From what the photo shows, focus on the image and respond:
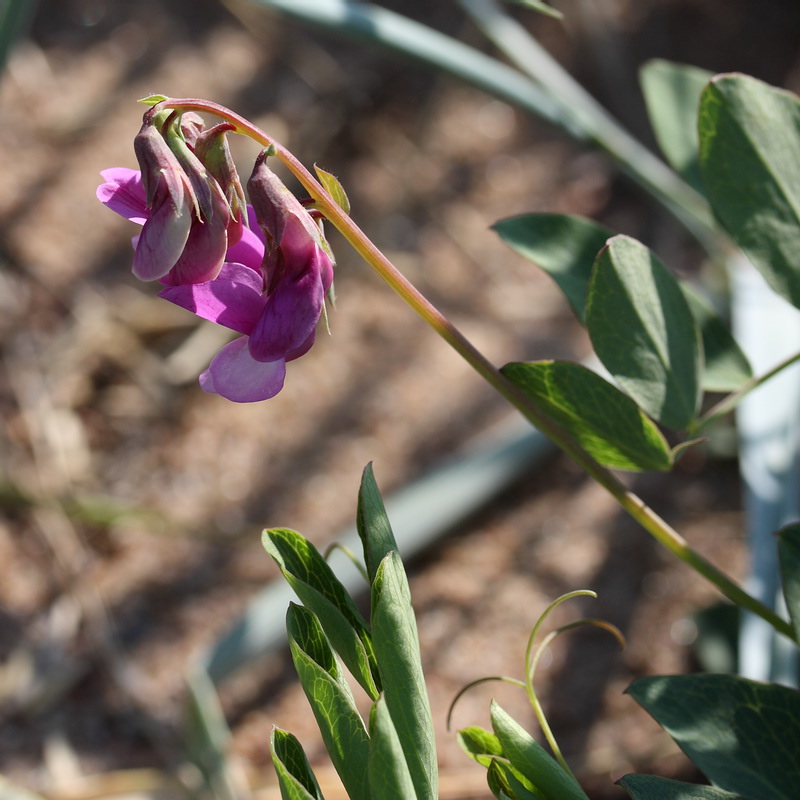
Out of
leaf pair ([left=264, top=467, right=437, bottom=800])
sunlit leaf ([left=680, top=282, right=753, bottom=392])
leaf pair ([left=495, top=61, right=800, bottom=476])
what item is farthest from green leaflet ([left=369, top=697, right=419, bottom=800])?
sunlit leaf ([left=680, top=282, right=753, bottom=392])

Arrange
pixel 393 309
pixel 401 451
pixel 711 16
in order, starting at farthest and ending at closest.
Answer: pixel 711 16 → pixel 393 309 → pixel 401 451

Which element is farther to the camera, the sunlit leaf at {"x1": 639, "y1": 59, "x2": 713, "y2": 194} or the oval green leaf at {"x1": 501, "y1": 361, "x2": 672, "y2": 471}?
the sunlit leaf at {"x1": 639, "y1": 59, "x2": 713, "y2": 194}

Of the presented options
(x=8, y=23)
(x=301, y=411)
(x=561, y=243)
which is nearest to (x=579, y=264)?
(x=561, y=243)

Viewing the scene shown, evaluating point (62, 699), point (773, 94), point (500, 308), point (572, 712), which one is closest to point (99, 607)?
point (62, 699)

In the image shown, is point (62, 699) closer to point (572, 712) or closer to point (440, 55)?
point (572, 712)

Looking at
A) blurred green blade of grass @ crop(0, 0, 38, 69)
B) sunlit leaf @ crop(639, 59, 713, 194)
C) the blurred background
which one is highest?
blurred green blade of grass @ crop(0, 0, 38, 69)

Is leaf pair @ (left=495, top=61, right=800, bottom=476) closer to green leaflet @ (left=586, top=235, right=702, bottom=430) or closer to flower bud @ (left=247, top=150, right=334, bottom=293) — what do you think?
green leaflet @ (left=586, top=235, right=702, bottom=430)

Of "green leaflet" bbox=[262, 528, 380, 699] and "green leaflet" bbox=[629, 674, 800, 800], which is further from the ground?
"green leaflet" bbox=[262, 528, 380, 699]
